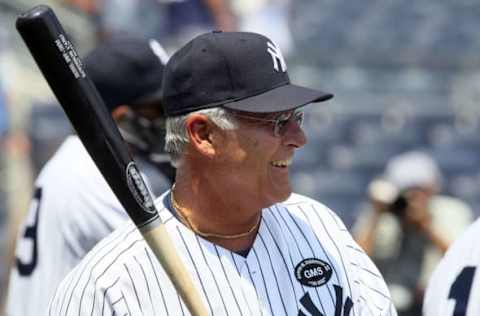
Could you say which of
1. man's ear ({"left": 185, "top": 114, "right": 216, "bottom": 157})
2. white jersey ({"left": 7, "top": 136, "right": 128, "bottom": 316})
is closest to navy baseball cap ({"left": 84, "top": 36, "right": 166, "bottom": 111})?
white jersey ({"left": 7, "top": 136, "right": 128, "bottom": 316})

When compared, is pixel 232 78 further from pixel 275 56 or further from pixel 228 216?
pixel 228 216

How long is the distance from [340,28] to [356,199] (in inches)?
85.2

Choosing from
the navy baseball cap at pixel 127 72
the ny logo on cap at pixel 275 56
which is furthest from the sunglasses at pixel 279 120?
the navy baseball cap at pixel 127 72

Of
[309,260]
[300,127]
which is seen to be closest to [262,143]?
[300,127]

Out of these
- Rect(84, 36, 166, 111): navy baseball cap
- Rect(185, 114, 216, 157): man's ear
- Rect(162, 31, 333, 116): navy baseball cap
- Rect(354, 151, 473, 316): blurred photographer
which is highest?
Rect(84, 36, 166, 111): navy baseball cap

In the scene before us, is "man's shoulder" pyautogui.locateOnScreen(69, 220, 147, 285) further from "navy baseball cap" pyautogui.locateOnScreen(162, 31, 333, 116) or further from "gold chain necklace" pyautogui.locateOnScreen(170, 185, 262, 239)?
"navy baseball cap" pyautogui.locateOnScreen(162, 31, 333, 116)

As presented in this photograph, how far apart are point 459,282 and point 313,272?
0.52 meters

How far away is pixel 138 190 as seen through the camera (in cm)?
255

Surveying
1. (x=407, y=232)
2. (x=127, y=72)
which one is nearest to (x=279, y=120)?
(x=127, y=72)

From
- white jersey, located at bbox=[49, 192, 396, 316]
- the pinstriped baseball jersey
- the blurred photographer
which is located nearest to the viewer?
white jersey, located at bbox=[49, 192, 396, 316]

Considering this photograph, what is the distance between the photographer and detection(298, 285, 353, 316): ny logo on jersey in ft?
8.59

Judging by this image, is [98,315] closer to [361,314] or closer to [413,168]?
[361,314]

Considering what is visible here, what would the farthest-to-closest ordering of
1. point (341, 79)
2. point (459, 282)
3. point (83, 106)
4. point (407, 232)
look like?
point (341, 79) < point (407, 232) < point (459, 282) < point (83, 106)

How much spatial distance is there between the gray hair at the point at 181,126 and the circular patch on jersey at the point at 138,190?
0.15 metres
